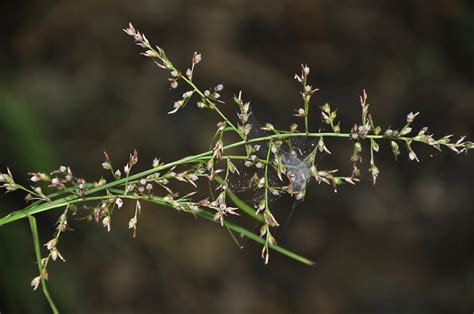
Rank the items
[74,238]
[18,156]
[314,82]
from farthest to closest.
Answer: [314,82] → [74,238] → [18,156]

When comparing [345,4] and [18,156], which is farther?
[345,4]

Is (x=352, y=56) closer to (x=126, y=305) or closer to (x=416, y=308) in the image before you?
(x=416, y=308)

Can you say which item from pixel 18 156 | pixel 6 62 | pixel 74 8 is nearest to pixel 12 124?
pixel 18 156

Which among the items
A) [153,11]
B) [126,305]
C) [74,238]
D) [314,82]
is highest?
[153,11]

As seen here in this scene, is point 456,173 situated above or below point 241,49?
below

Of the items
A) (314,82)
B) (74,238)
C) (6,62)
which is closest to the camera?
(74,238)

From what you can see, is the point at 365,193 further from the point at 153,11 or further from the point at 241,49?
the point at 153,11

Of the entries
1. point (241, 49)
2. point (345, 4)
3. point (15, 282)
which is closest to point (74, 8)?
point (241, 49)
